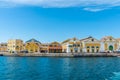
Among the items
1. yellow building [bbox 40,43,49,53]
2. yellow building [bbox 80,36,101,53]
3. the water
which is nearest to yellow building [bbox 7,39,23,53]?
yellow building [bbox 40,43,49,53]

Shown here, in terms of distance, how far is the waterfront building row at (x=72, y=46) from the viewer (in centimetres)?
10900

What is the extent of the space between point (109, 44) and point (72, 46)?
1288 centimetres

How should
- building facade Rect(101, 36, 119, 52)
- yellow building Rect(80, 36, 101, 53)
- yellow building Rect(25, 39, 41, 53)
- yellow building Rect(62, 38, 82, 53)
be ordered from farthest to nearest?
yellow building Rect(25, 39, 41, 53), building facade Rect(101, 36, 119, 52), yellow building Rect(62, 38, 82, 53), yellow building Rect(80, 36, 101, 53)

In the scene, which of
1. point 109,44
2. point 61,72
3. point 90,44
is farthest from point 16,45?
point 61,72

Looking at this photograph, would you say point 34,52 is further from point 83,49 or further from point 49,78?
point 49,78

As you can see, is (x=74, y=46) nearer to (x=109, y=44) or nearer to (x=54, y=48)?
(x=54, y=48)

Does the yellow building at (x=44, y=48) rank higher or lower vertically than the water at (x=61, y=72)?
higher

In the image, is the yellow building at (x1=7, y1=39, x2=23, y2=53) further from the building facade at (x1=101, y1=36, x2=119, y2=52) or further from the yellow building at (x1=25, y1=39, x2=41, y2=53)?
the building facade at (x1=101, y1=36, x2=119, y2=52)

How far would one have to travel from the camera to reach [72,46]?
109875mm

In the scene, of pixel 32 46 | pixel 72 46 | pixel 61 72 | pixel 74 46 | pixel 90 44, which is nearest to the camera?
pixel 61 72

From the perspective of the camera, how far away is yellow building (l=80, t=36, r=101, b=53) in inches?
4264

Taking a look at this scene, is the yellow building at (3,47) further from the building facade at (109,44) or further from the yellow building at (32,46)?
the building facade at (109,44)

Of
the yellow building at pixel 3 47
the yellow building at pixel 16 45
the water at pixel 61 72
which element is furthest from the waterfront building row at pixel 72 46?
the water at pixel 61 72

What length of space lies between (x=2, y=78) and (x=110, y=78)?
11570 mm
